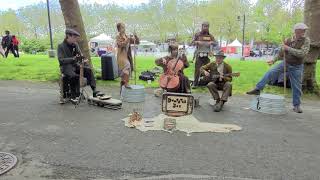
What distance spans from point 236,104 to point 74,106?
379 centimetres

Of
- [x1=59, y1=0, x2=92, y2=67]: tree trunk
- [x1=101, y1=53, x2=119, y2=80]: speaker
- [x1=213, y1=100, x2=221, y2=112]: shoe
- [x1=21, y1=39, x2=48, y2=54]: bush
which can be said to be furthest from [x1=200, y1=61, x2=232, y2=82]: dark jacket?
[x1=21, y1=39, x2=48, y2=54]: bush

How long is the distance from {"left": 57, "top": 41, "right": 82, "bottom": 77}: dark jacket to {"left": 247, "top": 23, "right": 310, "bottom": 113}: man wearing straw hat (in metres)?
4.04

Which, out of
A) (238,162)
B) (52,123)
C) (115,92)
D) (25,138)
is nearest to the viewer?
(238,162)

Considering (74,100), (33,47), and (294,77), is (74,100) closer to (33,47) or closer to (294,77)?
(294,77)

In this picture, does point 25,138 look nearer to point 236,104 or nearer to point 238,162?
point 238,162

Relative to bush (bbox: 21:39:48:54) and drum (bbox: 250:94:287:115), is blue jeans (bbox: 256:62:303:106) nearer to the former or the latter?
drum (bbox: 250:94:287:115)

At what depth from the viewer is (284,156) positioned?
5.68 metres

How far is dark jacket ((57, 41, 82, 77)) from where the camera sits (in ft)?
27.5

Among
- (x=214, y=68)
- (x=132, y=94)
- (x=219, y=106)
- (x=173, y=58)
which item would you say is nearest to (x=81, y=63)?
(x=132, y=94)

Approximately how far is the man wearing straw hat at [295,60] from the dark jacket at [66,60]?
4.04 metres

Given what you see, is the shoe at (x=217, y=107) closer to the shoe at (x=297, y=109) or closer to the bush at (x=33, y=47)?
the shoe at (x=297, y=109)

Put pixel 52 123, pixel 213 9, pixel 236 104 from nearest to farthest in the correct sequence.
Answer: pixel 52 123
pixel 236 104
pixel 213 9

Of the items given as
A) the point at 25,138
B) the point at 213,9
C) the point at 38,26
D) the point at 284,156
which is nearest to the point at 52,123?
the point at 25,138

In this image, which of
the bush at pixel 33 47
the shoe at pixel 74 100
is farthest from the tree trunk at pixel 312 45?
the bush at pixel 33 47
